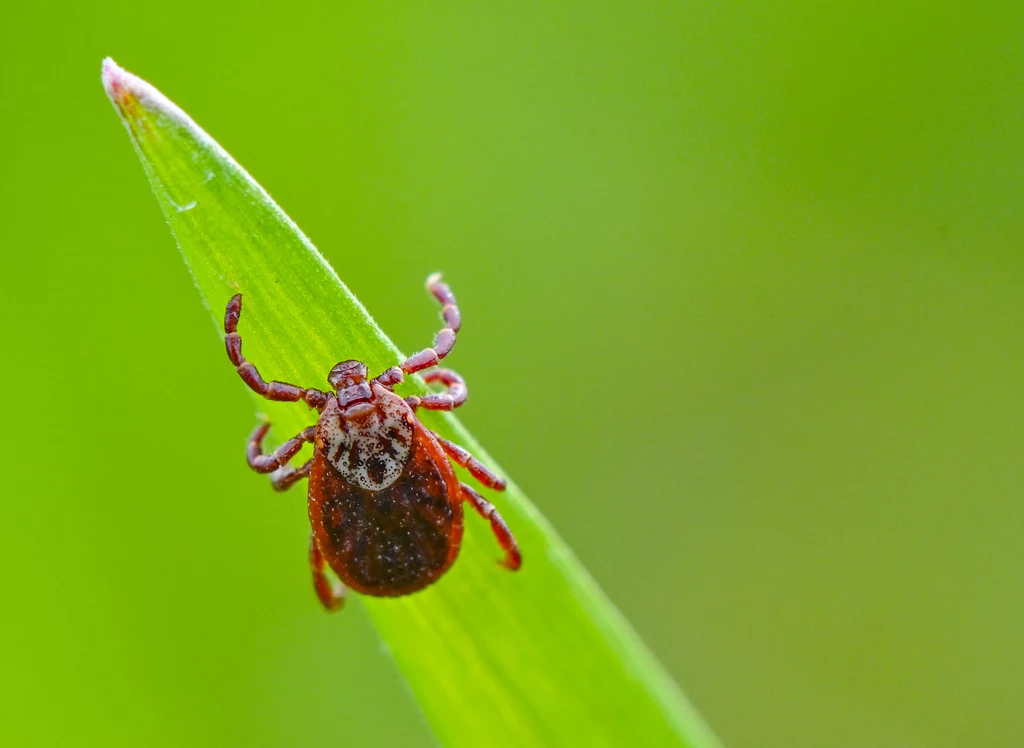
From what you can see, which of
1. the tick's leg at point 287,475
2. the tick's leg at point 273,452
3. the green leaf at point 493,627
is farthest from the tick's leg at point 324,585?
the green leaf at point 493,627

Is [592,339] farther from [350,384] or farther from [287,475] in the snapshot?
[350,384]

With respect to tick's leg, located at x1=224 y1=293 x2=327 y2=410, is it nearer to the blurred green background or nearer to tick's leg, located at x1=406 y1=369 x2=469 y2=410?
tick's leg, located at x1=406 y1=369 x2=469 y2=410

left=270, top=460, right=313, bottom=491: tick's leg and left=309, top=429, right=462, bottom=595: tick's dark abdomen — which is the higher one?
left=270, top=460, right=313, bottom=491: tick's leg

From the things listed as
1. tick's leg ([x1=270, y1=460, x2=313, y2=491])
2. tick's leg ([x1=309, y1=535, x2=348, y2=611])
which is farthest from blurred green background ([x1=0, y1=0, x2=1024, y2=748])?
tick's leg ([x1=270, y1=460, x2=313, y2=491])

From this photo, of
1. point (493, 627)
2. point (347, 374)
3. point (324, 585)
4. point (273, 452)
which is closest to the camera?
point (493, 627)

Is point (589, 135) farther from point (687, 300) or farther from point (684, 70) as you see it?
point (687, 300)

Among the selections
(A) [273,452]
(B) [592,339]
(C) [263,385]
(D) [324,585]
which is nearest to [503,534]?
(C) [263,385]
